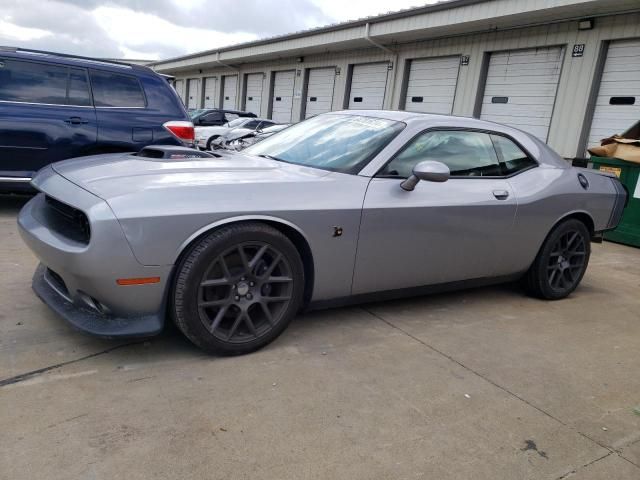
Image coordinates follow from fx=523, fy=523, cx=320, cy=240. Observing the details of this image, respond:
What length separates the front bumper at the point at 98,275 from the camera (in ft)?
8.00

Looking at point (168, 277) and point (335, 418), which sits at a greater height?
point (168, 277)

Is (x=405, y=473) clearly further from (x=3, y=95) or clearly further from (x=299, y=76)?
(x=299, y=76)

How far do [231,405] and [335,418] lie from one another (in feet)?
1.58

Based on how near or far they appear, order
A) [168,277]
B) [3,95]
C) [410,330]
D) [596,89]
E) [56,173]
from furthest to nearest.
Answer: [596,89]
[3,95]
[410,330]
[56,173]
[168,277]

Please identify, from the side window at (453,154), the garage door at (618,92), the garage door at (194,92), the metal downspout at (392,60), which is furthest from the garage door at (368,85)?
the garage door at (194,92)

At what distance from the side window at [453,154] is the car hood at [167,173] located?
555mm

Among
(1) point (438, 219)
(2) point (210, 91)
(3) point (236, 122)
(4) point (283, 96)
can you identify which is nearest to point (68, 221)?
(1) point (438, 219)

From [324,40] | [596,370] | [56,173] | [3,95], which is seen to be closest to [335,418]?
[596,370]

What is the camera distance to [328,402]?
8.28 feet

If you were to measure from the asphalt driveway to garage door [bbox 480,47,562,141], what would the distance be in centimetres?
812

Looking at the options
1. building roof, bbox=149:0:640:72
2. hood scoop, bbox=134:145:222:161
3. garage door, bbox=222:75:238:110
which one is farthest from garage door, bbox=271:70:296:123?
hood scoop, bbox=134:145:222:161

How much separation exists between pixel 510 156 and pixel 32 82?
4.83m

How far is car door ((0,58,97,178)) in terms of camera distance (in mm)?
5348

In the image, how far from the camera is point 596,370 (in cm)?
317
